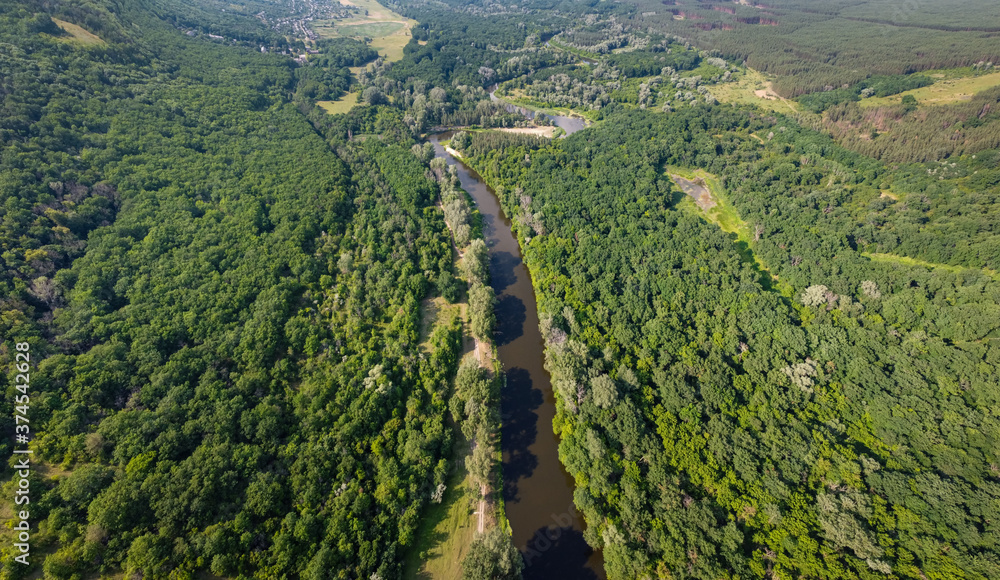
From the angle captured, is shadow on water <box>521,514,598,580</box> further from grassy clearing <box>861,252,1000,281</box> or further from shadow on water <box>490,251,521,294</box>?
grassy clearing <box>861,252,1000,281</box>

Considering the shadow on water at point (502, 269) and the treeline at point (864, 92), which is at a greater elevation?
the treeline at point (864, 92)

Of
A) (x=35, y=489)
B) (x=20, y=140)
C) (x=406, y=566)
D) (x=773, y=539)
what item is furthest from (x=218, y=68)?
(x=773, y=539)

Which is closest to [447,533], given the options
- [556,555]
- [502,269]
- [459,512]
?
[459,512]

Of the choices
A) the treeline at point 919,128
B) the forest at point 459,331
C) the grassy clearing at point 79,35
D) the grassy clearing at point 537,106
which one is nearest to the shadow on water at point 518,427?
the forest at point 459,331

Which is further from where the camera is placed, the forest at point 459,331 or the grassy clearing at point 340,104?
the grassy clearing at point 340,104

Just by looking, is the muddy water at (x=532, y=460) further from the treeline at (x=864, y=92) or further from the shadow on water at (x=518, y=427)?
the treeline at (x=864, y=92)

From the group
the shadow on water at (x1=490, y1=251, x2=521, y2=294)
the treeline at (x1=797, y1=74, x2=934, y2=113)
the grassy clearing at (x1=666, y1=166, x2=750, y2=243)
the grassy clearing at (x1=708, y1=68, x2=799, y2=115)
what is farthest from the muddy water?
the treeline at (x1=797, y1=74, x2=934, y2=113)

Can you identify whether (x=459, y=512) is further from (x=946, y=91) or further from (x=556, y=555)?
(x=946, y=91)

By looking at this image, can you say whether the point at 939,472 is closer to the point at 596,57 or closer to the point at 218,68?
the point at 218,68

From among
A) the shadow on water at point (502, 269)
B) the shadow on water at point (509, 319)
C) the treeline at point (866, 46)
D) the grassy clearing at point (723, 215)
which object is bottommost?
the shadow on water at point (509, 319)
